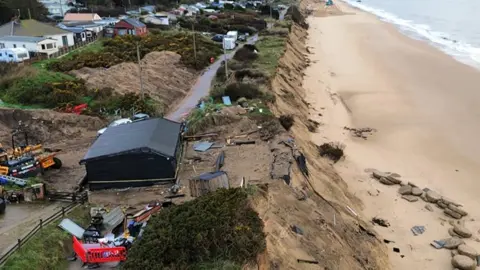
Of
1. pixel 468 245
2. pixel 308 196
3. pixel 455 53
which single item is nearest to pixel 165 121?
pixel 308 196

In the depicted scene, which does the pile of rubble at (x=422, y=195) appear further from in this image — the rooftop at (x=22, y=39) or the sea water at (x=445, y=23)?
the rooftop at (x=22, y=39)

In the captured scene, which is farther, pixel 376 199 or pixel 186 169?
pixel 376 199

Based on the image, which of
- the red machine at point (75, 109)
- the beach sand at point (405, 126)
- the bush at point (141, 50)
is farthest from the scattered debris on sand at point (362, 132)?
the red machine at point (75, 109)

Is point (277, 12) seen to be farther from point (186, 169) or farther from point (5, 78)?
point (186, 169)

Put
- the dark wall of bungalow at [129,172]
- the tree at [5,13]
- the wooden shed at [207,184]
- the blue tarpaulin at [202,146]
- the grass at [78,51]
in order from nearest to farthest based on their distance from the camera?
the wooden shed at [207,184] → the dark wall of bungalow at [129,172] → the blue tarpaulin at [202,146] → the grass at [78,51] → the tree at [5,13]

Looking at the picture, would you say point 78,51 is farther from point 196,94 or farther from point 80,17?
point 80,17

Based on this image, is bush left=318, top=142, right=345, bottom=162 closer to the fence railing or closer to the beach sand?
the beach sand
